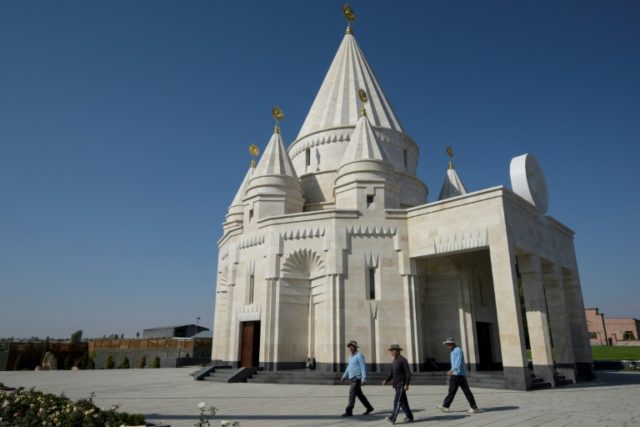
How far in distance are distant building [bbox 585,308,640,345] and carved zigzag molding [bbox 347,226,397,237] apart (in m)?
72.7

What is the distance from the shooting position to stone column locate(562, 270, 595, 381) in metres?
21.7

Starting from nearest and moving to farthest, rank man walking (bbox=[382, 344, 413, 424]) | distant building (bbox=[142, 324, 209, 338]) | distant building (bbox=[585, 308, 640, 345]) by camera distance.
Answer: man walking (bbox=[382, 344, 413, 424]), distant building (bbox=[142, 324, 209, 338]), distant building (bbox=[585, 308, 640, 345])

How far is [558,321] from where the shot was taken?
21.2 m

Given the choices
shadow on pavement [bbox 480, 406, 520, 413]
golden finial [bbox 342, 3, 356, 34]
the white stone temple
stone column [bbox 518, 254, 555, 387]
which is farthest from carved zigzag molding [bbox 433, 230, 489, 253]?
golden finial [bbox 342, 3, 356, 34]

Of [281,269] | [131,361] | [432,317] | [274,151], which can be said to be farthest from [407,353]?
[131,361]

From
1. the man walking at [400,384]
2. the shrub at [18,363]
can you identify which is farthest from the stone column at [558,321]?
the shrub at [18,363]

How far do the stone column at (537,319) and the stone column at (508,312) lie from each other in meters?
1.94

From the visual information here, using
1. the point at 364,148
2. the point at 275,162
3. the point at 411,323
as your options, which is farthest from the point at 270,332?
the point at 364,148

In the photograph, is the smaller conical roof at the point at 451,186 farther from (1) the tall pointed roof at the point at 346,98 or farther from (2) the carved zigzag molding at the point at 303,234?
(2) the carved zigzag molding at the point at 303,234

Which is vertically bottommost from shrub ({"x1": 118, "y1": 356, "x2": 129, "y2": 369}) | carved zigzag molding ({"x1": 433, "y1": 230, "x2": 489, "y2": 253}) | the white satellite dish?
shrub ({"x1": 118, "y1": 356, "x2": 129, "y2": 369})

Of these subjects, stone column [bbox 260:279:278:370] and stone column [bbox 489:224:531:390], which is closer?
stone column [bbox 489:224:531:390]

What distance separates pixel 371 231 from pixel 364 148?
541 cm

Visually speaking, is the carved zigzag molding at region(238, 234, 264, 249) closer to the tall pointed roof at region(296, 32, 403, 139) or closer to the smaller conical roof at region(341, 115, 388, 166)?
the smaller conical roof at region(341, 115, 388, 166)

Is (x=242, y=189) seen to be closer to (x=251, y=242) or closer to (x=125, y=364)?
(x=251, y=242)
